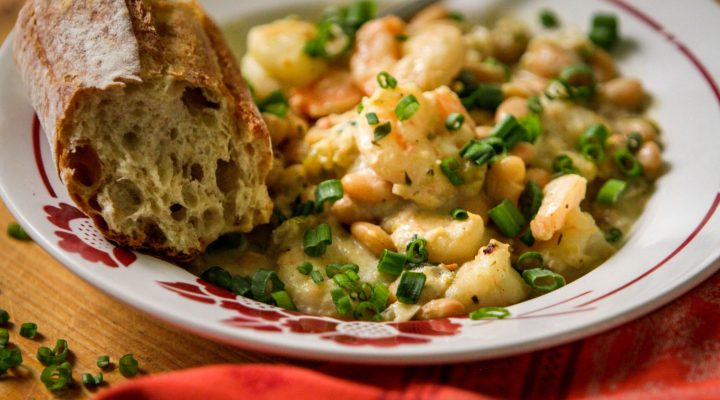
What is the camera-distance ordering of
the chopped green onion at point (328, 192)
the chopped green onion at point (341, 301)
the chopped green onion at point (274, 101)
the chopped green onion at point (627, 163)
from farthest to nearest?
the chopped green onion at point (274, 101) → the chopped green onion at point (627, 163) → the chopped green onion at point (328, 192) → the chopped green onion at point (341, 301)

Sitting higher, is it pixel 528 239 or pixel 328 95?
pixel 328 95

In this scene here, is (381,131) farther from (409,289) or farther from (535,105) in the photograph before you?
(535,105)

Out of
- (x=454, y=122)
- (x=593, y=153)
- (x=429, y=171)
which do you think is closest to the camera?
(x=429, y=171)

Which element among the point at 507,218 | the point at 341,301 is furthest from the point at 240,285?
the point at 507,218

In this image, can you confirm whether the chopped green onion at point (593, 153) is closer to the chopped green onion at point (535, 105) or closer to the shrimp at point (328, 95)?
the chopped green onion at point (535, 105)

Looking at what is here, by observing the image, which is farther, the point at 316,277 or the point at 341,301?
the point at 316,277

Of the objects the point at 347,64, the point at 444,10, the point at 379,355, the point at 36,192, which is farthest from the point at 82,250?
the point at 444,10

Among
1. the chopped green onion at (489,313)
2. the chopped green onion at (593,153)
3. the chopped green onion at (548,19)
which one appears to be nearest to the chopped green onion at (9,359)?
the chopped green onion at (489,313)

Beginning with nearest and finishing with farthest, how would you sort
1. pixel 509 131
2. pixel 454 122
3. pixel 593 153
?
pixel 454 122, pixel 509 131, pixel 593 153
